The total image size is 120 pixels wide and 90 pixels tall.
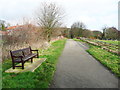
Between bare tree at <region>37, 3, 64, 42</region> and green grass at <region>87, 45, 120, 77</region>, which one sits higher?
bare tree at <region>37, 3, 64, 42</region>

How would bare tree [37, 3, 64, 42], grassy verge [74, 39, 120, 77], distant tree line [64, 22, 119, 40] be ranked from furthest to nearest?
distant tree line [64, 22, 119, 40]
bare tree [37, 3, 64, 42]
grassy verge [74, 39, 120, 77]

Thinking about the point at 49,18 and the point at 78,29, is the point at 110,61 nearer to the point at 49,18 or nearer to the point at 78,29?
the point at 49,18

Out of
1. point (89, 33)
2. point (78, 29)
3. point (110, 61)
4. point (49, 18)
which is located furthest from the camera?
point (78, 29)

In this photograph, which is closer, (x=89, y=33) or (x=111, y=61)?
(x=111, y=61)

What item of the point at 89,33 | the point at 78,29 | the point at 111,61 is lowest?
the point at 111,61

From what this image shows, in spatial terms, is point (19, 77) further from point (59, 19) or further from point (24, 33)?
point (59, 19)

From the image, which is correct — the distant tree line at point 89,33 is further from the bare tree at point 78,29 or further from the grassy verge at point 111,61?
the grassy verge at point 111,61

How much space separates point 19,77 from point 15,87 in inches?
24.5

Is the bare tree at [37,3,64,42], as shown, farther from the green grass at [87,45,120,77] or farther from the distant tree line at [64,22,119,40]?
the distant tree line at [64,22,119,40]

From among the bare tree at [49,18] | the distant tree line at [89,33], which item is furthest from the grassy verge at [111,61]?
the distant tree line at [89,33]

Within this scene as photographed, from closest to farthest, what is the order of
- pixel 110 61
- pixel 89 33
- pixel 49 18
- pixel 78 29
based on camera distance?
pixel 110 61
pixel 49 18
pixel 89 33
pixel 78 29

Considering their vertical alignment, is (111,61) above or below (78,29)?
below

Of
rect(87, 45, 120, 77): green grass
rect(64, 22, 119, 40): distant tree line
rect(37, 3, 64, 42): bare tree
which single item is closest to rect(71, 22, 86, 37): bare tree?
rect(64, 22, 119, 40): distant tree line

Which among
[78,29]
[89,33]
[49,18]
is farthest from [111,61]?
[78,29]
